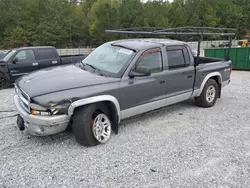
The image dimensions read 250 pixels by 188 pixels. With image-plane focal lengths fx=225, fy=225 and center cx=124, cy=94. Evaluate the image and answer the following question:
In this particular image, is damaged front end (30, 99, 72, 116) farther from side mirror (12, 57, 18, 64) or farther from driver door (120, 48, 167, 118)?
side mirror (12, 57, 18, 64)

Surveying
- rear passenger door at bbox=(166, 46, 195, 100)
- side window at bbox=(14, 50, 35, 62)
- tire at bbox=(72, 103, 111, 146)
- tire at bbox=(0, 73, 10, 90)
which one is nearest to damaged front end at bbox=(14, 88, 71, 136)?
tire at bbox=(72, 103, 111, 146)

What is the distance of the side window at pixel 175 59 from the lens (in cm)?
461

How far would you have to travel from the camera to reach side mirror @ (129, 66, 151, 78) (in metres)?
3.76

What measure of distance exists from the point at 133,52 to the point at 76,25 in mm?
49813

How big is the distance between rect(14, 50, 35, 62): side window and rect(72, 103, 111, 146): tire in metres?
6.26

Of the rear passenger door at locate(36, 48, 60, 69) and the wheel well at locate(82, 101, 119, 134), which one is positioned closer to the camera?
the wheel well at locate(82, 101, 119, 134)

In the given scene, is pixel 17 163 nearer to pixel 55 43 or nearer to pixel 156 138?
pixel 156 138

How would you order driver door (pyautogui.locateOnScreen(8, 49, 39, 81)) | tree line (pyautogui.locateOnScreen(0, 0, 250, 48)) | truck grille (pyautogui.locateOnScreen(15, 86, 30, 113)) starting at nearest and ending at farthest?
truck grille (pyautogui.locateOnScreen(15, 86, 30, 113))
driver door (pyautogui.locateOnScreen(8, 49, 39, 81))
tree line (pyautogui.locateOnScreen(0, 0, 250, 48))

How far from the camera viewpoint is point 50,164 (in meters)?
3.14

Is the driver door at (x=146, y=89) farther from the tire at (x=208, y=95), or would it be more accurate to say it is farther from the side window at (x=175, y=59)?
the tire at (x=208, y=95)

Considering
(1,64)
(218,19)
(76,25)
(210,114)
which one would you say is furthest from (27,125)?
(218,19)

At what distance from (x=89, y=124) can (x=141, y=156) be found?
924 millimetres

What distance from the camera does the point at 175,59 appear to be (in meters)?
4.74

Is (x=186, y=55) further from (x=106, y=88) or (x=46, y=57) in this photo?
(x=46, y=57)
